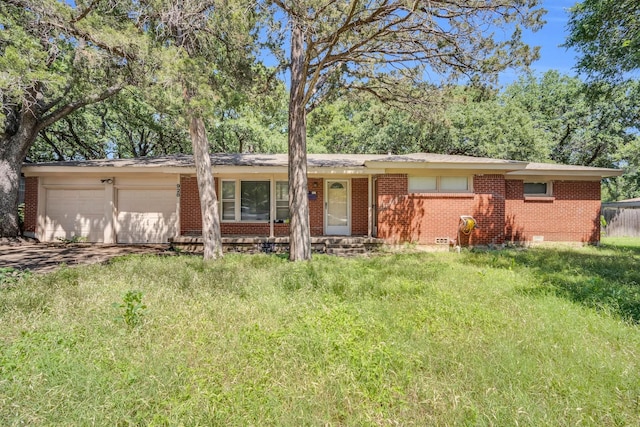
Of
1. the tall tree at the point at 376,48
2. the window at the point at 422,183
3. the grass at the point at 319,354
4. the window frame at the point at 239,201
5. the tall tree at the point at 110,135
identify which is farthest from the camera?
the tall tree at the point at 110,135

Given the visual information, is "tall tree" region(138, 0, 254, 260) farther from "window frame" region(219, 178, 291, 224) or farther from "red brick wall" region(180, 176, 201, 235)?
"red brick wall" region(180, 176, 201, 235)

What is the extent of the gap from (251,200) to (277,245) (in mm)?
2421

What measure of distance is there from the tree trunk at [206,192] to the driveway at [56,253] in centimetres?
280

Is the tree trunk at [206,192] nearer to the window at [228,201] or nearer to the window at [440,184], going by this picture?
the window at [228,201]

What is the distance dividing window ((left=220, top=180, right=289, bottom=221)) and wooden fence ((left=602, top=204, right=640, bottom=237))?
1923 cm

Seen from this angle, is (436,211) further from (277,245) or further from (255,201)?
(255,201)

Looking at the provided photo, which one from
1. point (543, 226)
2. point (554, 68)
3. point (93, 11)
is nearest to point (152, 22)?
point (93, 11)

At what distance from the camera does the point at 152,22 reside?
7.97m

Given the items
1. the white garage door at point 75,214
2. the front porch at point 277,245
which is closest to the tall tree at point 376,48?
the front porch at point 277,245

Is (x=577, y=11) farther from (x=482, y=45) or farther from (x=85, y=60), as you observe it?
(x=85, y=60)

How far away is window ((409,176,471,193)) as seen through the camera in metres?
11.6

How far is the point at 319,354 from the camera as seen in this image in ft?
10.3

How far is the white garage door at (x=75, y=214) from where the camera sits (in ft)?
42.5

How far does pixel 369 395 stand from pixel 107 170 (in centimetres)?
1289
